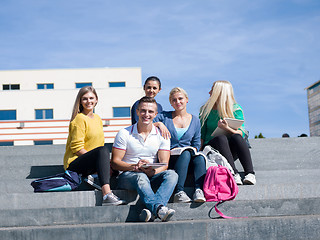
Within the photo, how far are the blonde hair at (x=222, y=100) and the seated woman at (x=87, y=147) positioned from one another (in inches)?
48.2

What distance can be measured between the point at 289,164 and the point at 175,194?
7.50 feet

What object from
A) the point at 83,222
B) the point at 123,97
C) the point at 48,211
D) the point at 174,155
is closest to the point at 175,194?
the point at 174,155

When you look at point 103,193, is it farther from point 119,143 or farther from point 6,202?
point 6,202

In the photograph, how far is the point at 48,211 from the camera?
368 centimetres

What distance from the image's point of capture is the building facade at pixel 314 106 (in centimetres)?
10031

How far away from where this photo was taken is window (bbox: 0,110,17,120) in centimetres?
2506

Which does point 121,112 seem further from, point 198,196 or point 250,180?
point 198,196

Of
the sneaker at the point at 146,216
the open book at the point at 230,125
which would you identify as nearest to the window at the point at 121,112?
the open book at the point at 230,125

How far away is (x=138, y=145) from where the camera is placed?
4258 mm

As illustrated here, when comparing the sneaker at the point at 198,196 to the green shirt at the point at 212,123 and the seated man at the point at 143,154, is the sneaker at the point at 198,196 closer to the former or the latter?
the seated man at the point at 143,154

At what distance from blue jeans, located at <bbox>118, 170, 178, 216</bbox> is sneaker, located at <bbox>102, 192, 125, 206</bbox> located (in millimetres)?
176

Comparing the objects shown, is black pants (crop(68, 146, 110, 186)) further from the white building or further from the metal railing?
the metal railing

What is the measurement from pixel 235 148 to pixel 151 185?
3.51ft

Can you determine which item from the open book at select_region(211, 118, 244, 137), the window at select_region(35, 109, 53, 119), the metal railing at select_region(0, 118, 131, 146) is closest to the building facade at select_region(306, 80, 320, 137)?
the metal railing at select_region(0, 118, 131, 146)
